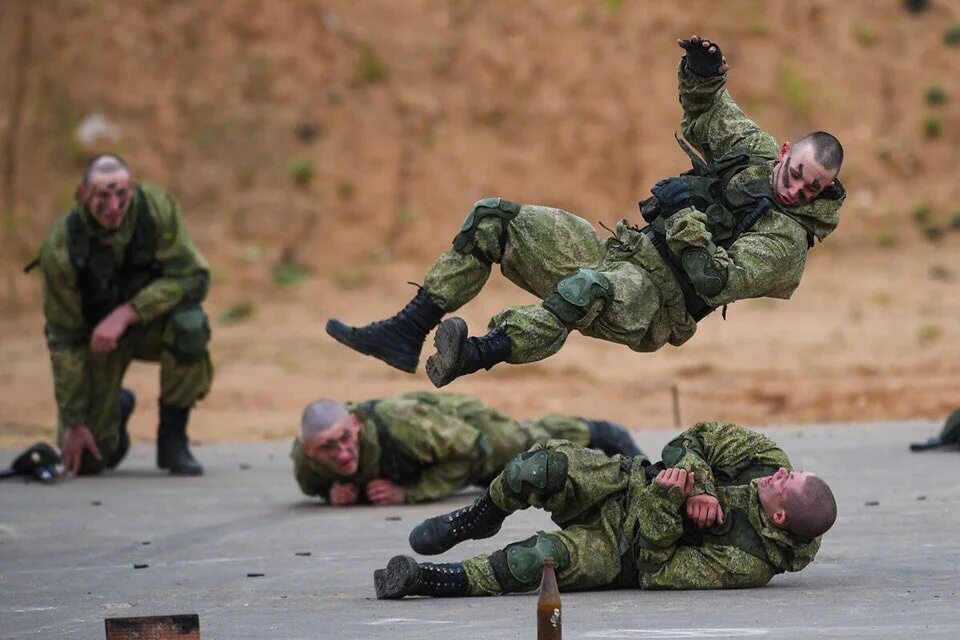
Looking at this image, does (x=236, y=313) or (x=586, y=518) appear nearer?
(x=586, y=518)

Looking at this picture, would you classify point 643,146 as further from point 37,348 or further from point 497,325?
point 497,325

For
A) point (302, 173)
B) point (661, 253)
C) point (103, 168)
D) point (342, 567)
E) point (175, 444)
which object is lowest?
point (342, 567)

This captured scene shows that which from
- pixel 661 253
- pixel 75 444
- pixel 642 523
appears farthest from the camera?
pixel 75 444

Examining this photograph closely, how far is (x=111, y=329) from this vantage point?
11.1 meters

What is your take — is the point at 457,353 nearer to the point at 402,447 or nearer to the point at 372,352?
the point at 372,352

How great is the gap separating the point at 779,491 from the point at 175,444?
640 centimetres

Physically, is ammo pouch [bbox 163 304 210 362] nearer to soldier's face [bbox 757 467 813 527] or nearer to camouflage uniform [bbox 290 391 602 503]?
camouflage uniform [bbox 290 391 602 503]

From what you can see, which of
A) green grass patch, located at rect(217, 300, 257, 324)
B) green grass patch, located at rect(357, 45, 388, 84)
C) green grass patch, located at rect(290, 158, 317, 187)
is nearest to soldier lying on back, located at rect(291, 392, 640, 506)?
green grass patch, located at rect(217, 300, 257, 324)

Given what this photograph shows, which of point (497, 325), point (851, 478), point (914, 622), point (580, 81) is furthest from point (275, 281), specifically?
point (914, 622)

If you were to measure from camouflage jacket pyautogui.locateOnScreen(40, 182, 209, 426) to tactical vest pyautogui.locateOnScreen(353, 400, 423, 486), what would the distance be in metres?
2.25

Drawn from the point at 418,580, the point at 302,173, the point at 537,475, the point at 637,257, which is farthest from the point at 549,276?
the point at 302,173

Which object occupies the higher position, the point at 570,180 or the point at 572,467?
the point at 570,180

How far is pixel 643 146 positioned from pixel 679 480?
18.7 meters

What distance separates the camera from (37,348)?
821 inches
